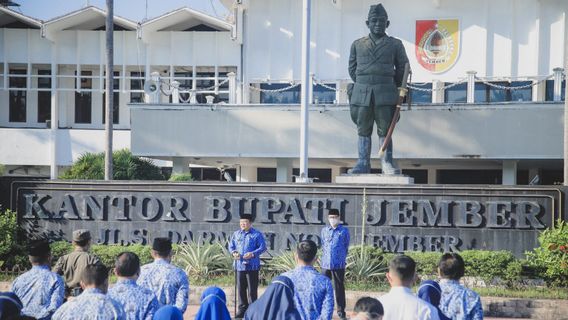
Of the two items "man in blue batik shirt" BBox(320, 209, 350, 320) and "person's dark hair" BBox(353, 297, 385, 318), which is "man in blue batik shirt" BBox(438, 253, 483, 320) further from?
"man in blue batik shirt" BBox(320, 209, 350, 320)

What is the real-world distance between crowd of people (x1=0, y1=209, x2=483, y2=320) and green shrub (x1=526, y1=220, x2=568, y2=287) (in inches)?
296

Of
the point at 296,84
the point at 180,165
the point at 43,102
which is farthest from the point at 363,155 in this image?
the point at 43,102

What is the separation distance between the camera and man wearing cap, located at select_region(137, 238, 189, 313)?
27.9 feet

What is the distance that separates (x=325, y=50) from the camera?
29.1 meters

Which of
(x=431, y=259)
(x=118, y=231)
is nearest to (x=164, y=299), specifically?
(x=431, y=259)

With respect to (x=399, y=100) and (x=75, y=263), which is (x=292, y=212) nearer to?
(x=399, y=100)

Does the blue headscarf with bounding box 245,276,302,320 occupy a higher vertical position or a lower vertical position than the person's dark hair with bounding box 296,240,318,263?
lower

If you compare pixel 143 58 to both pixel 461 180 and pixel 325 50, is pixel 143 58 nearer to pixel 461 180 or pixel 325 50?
pixel 325 50

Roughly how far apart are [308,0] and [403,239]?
707cm

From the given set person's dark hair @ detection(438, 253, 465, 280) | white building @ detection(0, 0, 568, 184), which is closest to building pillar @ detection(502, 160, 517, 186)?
white building @ detection(0, 0, 568, 184)

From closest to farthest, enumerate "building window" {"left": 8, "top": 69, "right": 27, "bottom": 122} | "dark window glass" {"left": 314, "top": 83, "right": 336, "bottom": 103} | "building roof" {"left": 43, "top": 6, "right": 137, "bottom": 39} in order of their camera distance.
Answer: "dark window glass" {"left": 314, "top": 83, "right": 336, "bottom": 103}
"building roof" {"left": 43, "top": 6, "right": 137, "bottom": 39}
"building window" {"left": 8, "top": 69, "right": 27, "bottom": 122}

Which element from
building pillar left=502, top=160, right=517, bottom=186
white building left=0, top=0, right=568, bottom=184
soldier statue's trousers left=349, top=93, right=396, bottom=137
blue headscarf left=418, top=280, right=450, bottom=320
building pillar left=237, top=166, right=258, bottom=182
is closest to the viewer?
blue headscarf left=418, top=280, right=450, bottom=320

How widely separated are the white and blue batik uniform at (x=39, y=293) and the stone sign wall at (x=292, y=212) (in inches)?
352

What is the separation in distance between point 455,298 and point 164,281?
9.37 ft
